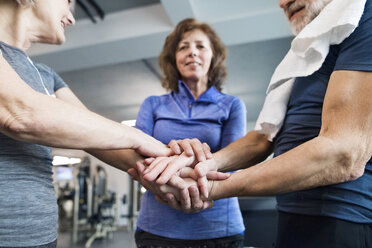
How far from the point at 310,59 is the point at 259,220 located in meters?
1.55

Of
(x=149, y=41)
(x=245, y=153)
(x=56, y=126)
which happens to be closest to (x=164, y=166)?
(x=245, y=153)

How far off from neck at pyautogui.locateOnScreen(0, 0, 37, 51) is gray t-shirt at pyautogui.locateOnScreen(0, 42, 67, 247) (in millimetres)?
59

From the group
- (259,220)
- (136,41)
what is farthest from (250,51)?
(259,220)

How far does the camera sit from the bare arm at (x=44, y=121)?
2.19ft

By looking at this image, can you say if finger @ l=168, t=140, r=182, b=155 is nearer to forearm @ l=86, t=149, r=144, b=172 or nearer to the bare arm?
forearm @ l=86, t=149, r=144, b=172

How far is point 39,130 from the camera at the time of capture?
697mm

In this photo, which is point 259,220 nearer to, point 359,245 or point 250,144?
point 250,144

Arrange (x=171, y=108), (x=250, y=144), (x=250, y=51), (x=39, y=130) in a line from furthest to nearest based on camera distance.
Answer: (x=250, y=51) → (x=171, y=108) → (x=250, y=144) → (x=39, y=130)

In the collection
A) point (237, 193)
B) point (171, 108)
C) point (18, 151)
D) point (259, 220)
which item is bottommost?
point (259, 220)

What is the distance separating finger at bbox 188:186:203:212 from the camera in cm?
106

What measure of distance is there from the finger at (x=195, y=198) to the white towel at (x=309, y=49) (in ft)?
1.01

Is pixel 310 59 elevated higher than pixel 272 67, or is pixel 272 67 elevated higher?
pixel 272 67

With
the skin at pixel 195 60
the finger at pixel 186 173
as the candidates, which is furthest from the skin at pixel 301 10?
the finger at pixel 186 173

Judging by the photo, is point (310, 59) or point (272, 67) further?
point (272, 67)
